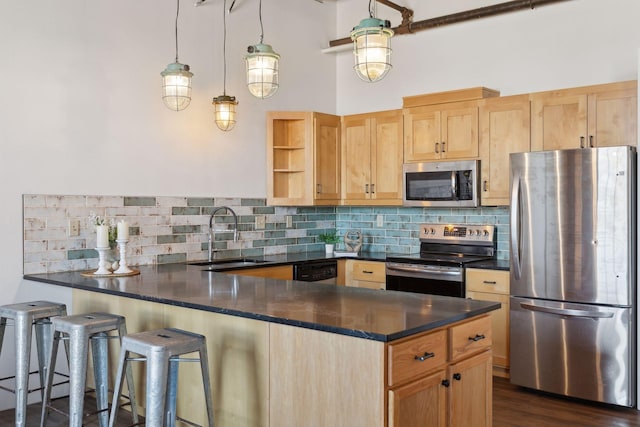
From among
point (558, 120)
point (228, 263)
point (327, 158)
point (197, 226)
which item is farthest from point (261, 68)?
point (327, 158)

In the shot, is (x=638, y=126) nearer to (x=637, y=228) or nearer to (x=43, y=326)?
(x=637, y=228)

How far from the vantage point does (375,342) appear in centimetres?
231

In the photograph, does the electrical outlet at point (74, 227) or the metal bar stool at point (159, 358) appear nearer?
the metal bar stool at point (159, 358)

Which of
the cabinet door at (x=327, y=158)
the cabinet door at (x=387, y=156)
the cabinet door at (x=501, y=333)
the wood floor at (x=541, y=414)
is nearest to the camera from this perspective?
the wood floor at (x=541, y=414)

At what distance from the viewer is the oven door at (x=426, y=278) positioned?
4957 millimetres

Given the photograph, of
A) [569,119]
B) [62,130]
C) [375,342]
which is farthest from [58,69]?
[569,119]

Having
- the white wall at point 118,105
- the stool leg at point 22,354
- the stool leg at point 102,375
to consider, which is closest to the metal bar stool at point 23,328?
the stool leg at point 22,354

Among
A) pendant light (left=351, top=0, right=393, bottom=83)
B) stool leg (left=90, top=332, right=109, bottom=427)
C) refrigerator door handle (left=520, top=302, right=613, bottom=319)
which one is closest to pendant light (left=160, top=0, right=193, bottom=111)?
pendant light (left=351, top=0, right=393, bottom=83)

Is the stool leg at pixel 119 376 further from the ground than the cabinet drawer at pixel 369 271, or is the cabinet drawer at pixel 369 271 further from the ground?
the cabinet drawer at pixel 369 271

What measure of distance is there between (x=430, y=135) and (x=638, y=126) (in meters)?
1.75

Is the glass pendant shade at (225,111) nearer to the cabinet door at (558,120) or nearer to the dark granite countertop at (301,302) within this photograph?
the dark granite countertop at (301,302)

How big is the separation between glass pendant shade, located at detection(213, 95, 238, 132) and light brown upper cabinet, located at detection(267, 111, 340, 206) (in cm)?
61

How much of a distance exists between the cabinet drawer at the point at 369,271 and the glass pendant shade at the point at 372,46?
2743 millimetres

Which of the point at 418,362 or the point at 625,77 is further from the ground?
the point at 625,77
